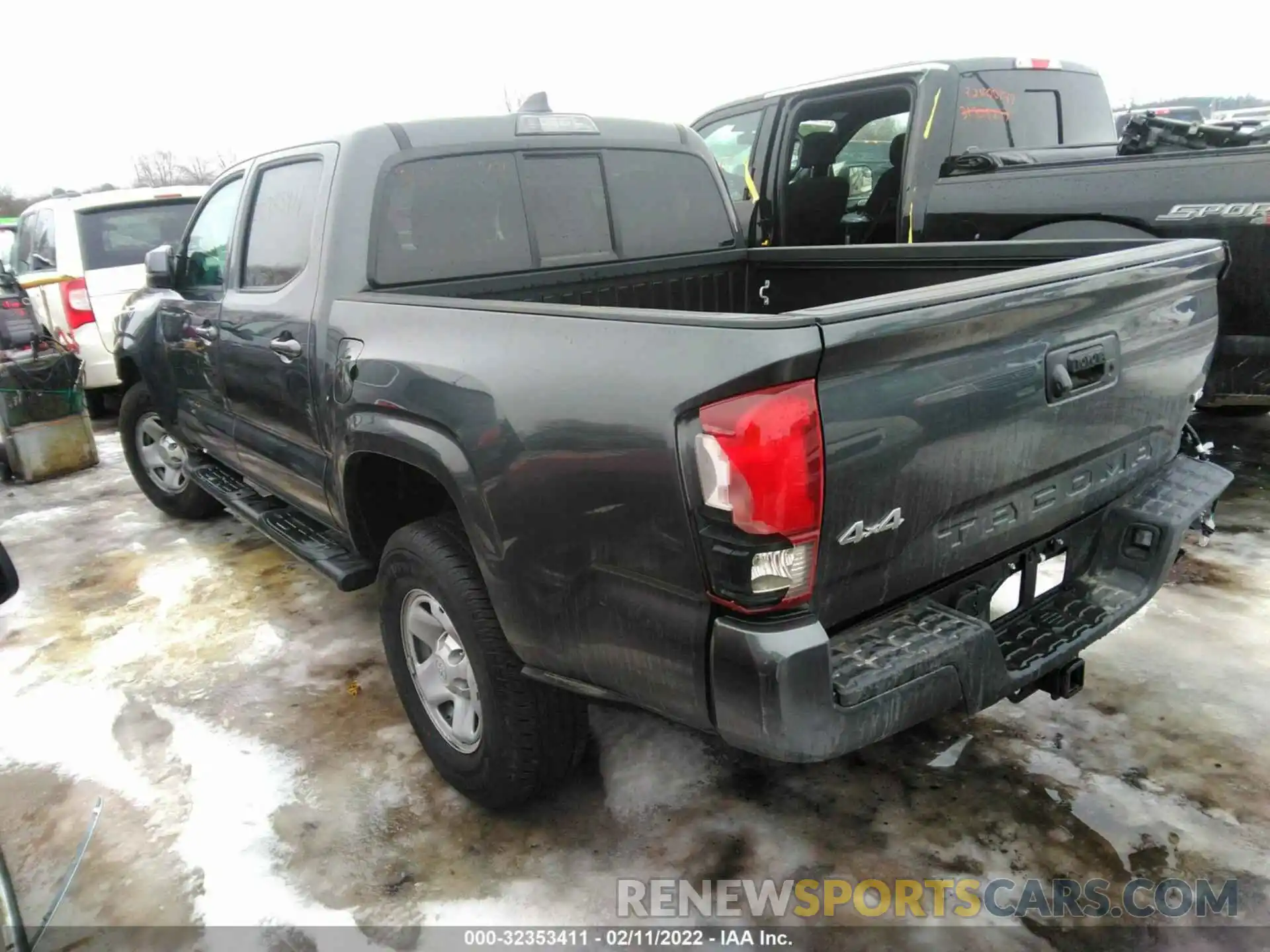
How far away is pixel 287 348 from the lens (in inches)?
128

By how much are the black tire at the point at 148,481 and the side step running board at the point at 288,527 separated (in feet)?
1.62

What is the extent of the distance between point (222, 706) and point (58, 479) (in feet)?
13.6

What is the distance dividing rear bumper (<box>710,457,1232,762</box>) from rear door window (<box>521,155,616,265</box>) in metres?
1.98

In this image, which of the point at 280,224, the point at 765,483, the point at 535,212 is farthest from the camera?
the point at 280,224

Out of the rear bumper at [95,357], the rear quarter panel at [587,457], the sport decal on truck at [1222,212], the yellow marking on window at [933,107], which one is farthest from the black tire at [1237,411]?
the rear bumper at [95,357]

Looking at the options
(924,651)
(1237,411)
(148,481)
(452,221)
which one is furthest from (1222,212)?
(148,481)

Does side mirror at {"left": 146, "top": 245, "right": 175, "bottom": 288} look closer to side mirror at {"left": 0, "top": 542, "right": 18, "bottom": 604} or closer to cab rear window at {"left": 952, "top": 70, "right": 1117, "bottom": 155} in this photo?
side mirror at {"left": 0, "top": 542, "right": 18, "bottom": 604}

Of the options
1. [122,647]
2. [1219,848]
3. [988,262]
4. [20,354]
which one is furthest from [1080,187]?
[20,354]

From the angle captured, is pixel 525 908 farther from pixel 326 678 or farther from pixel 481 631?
pixel 326 678

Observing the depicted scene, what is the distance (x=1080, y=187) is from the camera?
14.6 feet

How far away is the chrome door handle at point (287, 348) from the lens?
3.17m

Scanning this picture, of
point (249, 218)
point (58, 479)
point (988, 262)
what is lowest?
point (58, 479)

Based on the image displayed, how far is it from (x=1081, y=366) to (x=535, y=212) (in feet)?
6.58

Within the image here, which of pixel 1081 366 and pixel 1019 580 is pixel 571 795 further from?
pixel 1081 366
